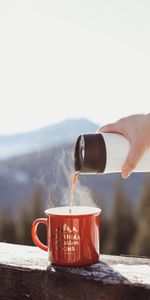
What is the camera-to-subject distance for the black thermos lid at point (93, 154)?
3.01ft

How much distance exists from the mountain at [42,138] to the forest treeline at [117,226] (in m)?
1.09

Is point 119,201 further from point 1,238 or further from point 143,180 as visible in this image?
point 1,238

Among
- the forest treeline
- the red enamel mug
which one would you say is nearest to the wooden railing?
the red enamel mug

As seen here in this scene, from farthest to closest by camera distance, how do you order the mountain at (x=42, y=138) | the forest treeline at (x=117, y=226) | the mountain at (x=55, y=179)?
the mountain at (x=42, y=138) < the mountain at (x=55, y=179) < the forest treeline at (x=117, y=226)

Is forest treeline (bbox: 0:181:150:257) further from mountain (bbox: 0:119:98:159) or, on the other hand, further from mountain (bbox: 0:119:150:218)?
mountain (bbox: 0:119:98:159)

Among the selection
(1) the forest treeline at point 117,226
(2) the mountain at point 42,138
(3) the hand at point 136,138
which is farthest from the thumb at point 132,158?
(2) the mountain at point 42,138

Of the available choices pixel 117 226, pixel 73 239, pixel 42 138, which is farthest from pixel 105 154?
pixel 42 138

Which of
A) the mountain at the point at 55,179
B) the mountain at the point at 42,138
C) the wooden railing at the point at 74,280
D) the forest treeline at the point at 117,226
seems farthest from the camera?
the mountain at the point at 42,138

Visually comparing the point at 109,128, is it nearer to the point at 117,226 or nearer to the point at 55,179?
the point at 117,226

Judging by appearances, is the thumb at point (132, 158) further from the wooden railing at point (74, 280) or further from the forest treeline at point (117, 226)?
the forest treeline at point (117, 226)

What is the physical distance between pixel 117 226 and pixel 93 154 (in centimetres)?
256

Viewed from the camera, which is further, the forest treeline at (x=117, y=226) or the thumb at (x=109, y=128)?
the forest treeline at (x=117, y=226)

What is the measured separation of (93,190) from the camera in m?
3.73

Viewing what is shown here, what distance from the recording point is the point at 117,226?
3387mm
